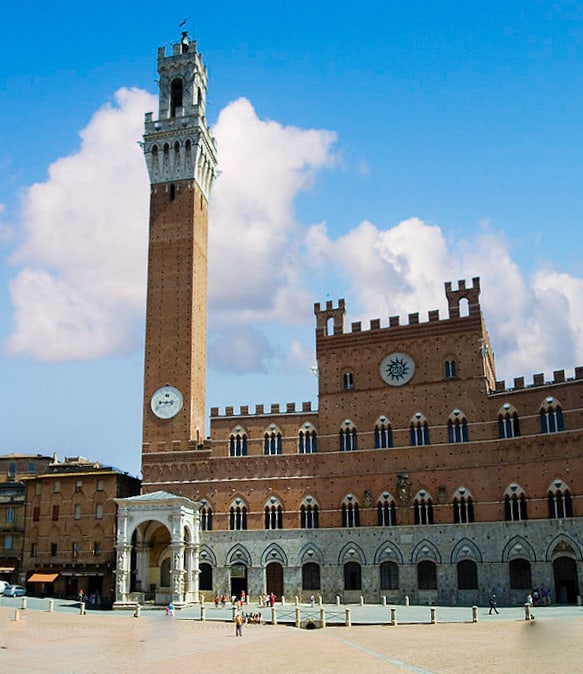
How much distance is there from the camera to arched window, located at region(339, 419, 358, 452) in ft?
178

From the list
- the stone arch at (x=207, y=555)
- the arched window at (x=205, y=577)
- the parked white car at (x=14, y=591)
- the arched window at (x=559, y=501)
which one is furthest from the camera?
the parked white car at (x=14, y=591)

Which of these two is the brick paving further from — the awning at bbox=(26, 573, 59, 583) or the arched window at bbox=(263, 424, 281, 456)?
the arched window at bbox=(263, 424, 281, 456)

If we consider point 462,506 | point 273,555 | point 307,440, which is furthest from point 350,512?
point 462,506

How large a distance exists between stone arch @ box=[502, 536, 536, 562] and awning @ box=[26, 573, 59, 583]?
32614 millimetres

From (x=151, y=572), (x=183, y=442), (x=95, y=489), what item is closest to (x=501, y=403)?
(x=183, y=442)

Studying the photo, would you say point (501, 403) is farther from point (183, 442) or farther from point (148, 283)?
point (148, 283)

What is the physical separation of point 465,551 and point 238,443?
17492mm

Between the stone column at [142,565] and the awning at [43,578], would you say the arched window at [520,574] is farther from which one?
the awning at [43,578]

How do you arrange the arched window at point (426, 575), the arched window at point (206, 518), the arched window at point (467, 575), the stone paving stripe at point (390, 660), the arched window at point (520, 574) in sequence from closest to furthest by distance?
the stone paving stripe at point (390, 660) < the arched window at point (520, 574) < the arched window at point (467, 575) < the arched window at point (426, 575) < the arched window at point (206, 518)

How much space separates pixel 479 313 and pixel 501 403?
6.45 meters

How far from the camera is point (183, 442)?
5669 cm


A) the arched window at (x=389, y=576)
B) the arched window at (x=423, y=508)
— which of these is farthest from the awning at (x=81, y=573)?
the arched window at (x=423, y=508)

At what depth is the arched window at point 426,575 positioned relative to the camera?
5016 cm

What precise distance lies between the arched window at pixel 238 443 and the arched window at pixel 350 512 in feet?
26.9
